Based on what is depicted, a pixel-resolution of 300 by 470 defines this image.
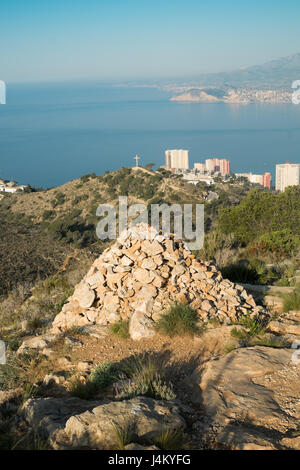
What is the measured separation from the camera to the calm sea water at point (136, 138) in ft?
310

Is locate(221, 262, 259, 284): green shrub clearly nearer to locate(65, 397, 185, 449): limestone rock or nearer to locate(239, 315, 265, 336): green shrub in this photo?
locate(239, 315, 265, 336): green shrub

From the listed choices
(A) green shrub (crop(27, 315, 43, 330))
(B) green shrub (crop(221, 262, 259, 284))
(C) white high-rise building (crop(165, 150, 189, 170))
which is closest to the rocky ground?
(A) green shrub (crop(27, 315, 43, 330))

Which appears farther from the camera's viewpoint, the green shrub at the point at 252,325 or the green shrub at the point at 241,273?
the green shrub at the point at 241,273

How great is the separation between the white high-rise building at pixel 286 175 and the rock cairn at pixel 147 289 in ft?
168

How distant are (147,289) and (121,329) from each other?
2.09 feet

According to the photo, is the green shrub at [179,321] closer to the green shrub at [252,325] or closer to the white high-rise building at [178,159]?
the green shrub at [252,325]

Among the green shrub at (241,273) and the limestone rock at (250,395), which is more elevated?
the limestone rock at (250,395)

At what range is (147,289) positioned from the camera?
17.2ft

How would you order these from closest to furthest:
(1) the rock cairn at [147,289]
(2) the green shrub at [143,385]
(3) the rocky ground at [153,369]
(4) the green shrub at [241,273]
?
(3) the rocky ground at [153,369]
(2) the green shrub at [143,385]
(1) the rock cairn at [147,289]
(4) the green shrub at [241,273]

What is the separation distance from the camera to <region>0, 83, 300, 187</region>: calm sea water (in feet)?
310

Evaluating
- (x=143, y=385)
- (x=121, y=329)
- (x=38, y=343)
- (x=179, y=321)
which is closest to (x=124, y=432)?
(x=143, y=385)

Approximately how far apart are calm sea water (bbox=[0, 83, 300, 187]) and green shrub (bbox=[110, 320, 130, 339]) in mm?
81019

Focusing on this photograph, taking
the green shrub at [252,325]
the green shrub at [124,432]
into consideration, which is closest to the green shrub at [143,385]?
the green shrub at [124,432]

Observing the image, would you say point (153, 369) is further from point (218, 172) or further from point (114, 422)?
point (218, 172)
